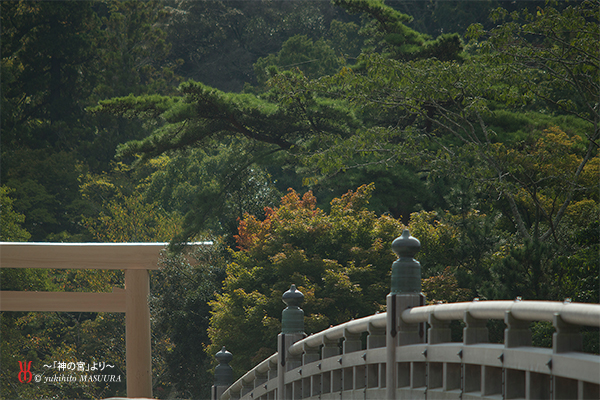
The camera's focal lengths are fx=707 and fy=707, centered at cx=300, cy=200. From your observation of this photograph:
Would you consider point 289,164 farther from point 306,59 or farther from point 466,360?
point 306,59

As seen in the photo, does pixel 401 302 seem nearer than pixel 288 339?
Yes

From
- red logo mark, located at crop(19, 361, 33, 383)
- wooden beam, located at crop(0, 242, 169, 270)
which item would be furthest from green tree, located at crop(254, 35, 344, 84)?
wooden beam, located at crop(0, 242, 169, 270)

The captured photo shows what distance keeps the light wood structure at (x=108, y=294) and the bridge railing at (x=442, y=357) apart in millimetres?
6936

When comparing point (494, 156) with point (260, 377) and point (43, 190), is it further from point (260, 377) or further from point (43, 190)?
point (43, 190)

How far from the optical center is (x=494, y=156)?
11094mm

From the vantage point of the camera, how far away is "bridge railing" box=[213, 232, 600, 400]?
130 inches

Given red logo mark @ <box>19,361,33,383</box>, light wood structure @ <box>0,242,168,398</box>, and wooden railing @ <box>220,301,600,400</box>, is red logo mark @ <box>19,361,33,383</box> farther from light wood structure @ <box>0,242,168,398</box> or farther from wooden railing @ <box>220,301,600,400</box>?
wooden railing @ <box>220,301,600,400</box>

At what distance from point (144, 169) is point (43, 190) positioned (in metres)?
4.33

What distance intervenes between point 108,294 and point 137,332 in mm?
928

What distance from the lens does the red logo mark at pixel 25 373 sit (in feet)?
78.9

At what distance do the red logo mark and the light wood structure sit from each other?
452 inches

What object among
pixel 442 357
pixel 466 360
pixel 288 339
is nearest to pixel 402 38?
pixel 288 339

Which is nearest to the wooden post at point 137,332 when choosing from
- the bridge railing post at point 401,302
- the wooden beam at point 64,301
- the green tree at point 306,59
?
the wooden beam at point 64,301

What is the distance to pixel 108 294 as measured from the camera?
13617 mm
